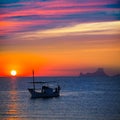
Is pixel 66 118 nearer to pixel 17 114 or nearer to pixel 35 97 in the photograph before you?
pixel 17 114

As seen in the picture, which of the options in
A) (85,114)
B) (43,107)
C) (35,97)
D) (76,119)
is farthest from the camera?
(35,97)

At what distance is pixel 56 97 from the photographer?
9488 centimetres

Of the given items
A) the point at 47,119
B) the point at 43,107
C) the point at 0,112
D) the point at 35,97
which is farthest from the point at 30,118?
the point at 35,97

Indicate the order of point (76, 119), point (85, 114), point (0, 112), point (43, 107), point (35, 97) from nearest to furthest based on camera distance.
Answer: point (76, 119)
point (85, 114)
point (0, 112)
point (43, 107)
point (35, 97)

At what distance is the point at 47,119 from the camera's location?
53.7m

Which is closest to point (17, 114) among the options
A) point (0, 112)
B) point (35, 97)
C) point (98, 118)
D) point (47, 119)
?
point (0, 112)

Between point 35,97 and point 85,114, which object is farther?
point 35,97

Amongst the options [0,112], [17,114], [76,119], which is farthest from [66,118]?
[0,112]

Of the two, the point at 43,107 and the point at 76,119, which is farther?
the point at 43,107

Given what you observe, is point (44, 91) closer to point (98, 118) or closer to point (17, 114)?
point (17, 114)

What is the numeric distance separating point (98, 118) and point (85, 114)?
514cm

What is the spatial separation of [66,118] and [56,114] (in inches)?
247

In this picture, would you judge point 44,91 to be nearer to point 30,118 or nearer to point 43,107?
point 43,107

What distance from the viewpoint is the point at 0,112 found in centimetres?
6519
